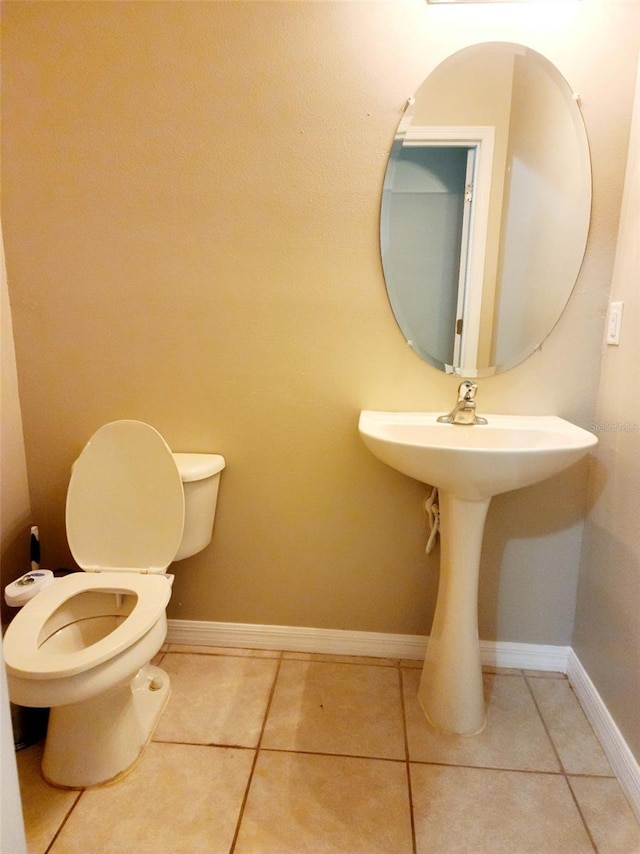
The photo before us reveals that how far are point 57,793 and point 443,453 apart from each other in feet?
4.02

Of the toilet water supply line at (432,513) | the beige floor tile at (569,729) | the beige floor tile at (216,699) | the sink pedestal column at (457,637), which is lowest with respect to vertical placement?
the beige floor tile at (569,729)

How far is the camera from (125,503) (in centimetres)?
151

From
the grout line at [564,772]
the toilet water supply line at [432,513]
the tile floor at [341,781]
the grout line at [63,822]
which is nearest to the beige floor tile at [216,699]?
the tile floor at [341,781]

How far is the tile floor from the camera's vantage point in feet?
3.81

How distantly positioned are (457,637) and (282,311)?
1046mm

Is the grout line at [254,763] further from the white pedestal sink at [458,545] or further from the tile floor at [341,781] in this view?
the white pedestal sink at [458,545]

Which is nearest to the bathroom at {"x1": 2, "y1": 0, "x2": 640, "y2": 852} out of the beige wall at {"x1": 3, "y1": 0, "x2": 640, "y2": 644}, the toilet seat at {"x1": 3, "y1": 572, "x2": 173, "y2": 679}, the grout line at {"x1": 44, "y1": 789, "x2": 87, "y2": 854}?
the beige wall at {"x1": 3, "y1": 0, "x2": 640, "y2": 644}

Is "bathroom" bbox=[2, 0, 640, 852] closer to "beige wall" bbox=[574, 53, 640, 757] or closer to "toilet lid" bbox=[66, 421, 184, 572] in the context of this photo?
"beige wall" bbox=[574, 53, 640, 757]

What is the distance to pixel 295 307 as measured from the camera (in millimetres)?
1546

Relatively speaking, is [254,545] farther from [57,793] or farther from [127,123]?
[127,123]

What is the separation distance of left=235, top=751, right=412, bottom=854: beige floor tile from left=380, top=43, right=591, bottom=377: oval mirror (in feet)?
3.62

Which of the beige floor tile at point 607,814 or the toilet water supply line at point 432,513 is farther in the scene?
the toilet water supply line at point 432,513

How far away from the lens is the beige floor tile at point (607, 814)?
1.15 meters

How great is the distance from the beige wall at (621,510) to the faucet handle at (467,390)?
0.38m
